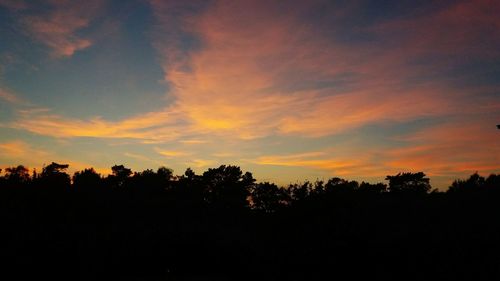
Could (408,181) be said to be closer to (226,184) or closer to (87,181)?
(226,184)

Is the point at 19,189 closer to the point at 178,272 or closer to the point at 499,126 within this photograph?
the point at 178,272

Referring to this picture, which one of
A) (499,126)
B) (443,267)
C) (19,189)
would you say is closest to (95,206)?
(19,189)

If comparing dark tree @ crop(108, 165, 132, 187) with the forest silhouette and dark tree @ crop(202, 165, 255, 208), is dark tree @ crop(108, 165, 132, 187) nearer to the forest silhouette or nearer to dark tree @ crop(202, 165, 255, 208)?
dark tree @ crop(202, 165, 255, 208)

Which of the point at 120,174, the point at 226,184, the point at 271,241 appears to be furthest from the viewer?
the point at 120,174

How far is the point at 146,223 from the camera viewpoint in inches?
1436

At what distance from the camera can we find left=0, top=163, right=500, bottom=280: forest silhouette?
19.4 m

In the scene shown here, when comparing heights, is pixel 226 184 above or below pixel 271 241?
above

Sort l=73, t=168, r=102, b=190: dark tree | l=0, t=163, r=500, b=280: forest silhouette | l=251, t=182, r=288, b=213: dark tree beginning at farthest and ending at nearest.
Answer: l=251, t=182, r=288, b=213: dark tree, l=73, t=168, r=102, b=190: dark tree, l=0, t=163, r=500, b=280: forest silhouette

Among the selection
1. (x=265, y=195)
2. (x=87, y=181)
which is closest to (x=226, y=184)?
(x=265, y=195)

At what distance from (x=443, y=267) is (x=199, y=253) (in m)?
17.1

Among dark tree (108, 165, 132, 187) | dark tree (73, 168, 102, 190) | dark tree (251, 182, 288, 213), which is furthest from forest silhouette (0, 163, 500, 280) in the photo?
dark tree (108, 165, 132, 187)

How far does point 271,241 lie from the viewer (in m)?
27.9

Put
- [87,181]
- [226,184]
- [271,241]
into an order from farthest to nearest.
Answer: [226,184], [87,181], [271,241]

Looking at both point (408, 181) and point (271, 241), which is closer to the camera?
point (271, 241)
